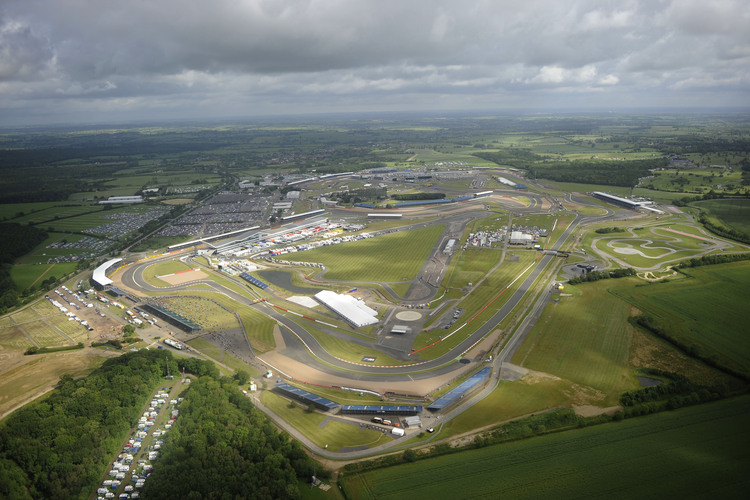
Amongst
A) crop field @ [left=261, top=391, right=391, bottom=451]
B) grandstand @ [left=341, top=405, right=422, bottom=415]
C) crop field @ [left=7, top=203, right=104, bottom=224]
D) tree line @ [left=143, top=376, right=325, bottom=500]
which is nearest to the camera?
tree line @ [left=143, top=376, right=325, bottom=500]

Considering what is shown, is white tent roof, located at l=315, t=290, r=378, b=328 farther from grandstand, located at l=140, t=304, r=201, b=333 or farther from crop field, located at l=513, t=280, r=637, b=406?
crop field, located at l=513, t=280, r=637, b=406

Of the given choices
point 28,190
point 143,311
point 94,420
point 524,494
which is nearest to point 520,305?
point 524,494

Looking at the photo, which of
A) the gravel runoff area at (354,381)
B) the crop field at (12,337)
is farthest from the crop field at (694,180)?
the crop field at (12,337)

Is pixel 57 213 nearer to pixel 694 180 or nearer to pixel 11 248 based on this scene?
pixel 11 248

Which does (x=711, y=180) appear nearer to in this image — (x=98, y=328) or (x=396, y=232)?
(x=396, y=232)

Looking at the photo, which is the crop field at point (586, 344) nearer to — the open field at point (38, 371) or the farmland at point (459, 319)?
the farmland at point (459, 319)

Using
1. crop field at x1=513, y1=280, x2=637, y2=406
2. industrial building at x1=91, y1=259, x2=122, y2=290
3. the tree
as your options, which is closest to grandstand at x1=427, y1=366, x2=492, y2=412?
crop field at x1=513, y1=280, x2=637, y2=406
